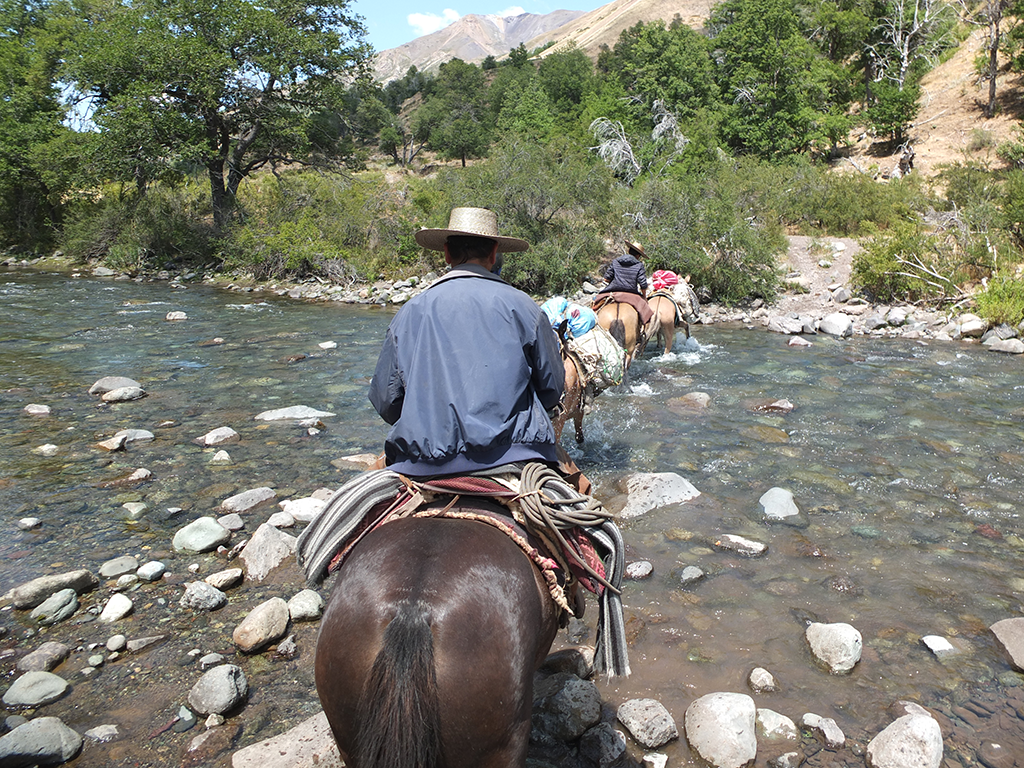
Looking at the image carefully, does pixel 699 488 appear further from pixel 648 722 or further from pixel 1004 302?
pixel 1004 302

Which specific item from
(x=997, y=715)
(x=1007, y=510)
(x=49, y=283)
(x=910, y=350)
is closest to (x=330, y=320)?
(x=49, y=283)

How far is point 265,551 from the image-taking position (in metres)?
4.41

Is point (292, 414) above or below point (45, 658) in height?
below

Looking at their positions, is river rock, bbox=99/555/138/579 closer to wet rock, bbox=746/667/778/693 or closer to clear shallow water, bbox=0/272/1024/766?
clear shallow water, bbox=0/272/1024/766

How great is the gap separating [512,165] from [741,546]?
14.2 meters

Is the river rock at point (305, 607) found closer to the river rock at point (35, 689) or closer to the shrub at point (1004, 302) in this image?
the river rock at point (35, 689)

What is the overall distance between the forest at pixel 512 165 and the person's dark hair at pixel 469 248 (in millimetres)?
12681

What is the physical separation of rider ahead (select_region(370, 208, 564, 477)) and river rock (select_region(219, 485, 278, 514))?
2.96 metres

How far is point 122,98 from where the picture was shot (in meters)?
20.6

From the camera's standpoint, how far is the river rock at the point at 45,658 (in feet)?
10.9

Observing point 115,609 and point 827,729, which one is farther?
point 115,609

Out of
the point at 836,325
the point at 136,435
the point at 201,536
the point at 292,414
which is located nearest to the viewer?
the point at 201,536

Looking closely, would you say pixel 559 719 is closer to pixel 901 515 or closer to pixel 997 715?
pixel 997 715

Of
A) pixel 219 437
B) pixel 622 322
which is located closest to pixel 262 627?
pixel 219 437
